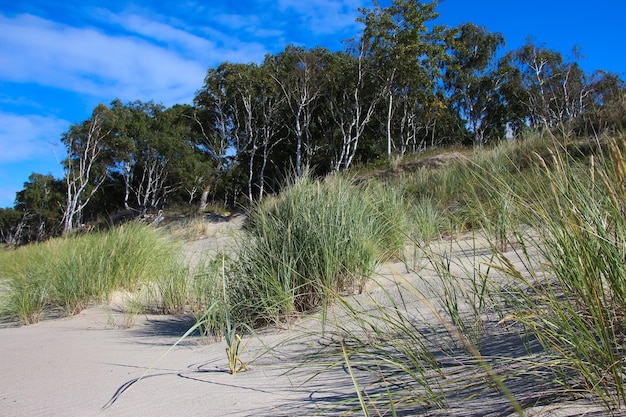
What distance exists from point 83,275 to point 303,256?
3.20 metres

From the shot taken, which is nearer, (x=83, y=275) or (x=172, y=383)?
(x=172, y=383)

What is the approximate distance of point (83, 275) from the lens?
518cm

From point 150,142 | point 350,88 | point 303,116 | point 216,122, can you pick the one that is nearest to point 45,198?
point 150,142

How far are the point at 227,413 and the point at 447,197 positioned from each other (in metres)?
7.00

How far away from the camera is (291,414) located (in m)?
1.51

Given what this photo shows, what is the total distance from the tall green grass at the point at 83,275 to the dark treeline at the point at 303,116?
29.5 ft

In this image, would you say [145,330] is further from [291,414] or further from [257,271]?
[291,414]

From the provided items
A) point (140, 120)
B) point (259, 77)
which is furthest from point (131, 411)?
point (140, 120)

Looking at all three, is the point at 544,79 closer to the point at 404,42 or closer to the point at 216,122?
the point at 404,42

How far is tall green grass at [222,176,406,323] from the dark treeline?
877 centimetres

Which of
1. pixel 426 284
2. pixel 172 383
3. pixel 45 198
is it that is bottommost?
pixel 172 383

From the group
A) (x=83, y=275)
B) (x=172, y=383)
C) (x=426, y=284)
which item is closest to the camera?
(x=172, y=383)

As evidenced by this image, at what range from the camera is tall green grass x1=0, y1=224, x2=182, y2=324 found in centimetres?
493

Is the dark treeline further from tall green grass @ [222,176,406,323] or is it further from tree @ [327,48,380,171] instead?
tall green grass @ [222,176,406,323]
